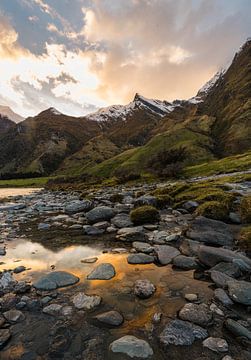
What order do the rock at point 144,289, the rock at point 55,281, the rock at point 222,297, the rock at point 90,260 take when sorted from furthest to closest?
the rock at point 90,260 → the rock at point 55,281 → the rock at point 144,289 → the rock at point 222,297

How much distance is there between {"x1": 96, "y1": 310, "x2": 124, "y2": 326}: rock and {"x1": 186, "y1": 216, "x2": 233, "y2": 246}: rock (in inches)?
235

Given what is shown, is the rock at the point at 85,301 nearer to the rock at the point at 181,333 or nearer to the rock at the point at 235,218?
the rock at the point at 181,333

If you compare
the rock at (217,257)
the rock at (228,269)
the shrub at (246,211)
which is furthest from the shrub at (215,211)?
the rock at (228,269)

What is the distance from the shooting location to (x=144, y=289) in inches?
A: 280

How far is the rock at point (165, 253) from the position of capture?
9.27 metres

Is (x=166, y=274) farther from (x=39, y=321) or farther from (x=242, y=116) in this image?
(x=242, y=116)

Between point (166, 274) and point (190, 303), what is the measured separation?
194cm

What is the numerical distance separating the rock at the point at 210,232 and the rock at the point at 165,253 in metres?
1.63

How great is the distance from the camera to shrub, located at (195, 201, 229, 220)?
13820 mm

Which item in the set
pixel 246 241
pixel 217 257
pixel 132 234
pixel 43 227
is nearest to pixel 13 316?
pixel 217 257

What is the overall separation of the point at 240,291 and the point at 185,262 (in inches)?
101

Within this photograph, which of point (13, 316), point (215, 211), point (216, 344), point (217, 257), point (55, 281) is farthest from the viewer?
point (215, 211)

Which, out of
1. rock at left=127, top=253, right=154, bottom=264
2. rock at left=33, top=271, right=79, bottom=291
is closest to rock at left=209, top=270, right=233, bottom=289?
rock at left=127, top=253, right=154, bottom=264

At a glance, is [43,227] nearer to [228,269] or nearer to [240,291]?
[228,269]
